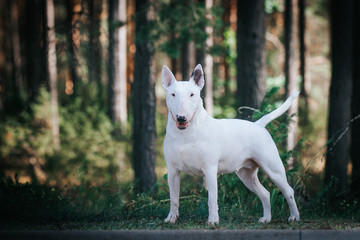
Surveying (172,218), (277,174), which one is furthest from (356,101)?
(172,218)

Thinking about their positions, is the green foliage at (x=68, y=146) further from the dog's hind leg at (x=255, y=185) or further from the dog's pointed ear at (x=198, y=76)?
the dog's pointed ear at (x=198, y=76)

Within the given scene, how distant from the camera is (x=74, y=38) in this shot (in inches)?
342

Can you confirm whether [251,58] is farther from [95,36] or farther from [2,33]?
[2,33]

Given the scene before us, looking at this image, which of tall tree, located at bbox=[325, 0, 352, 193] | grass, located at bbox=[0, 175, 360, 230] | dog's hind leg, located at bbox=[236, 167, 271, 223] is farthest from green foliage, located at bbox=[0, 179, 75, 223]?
tall tree, located at bbox=[325, 0, 352, 193]

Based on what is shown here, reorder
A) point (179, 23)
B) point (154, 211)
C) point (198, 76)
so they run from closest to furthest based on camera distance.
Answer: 1. point (198, 76)
2. point (154, 211)
3. point (179, 23)

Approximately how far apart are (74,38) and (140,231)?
17.4 feet

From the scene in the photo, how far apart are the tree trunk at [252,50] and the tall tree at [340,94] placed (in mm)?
1613

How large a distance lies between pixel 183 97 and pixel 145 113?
4264 millimetres

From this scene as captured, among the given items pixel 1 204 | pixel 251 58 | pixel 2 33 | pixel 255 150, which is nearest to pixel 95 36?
pixel 251 58

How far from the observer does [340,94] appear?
8969 mm

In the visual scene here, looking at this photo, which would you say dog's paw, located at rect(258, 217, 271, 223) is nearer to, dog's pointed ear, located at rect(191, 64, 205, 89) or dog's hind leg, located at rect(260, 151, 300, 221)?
dog's hind leg, located at rect(260, 151, 300, 221)

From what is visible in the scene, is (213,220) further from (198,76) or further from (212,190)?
(198,76)

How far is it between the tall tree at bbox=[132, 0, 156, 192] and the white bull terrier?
3662mm

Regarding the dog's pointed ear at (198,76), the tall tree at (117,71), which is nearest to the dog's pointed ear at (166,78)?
the dog's pointed ear at (198,76)
